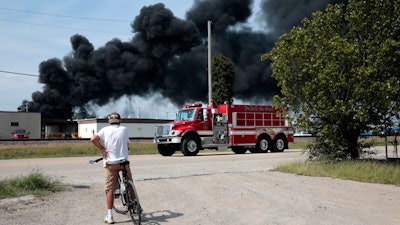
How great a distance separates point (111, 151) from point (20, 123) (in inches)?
2393

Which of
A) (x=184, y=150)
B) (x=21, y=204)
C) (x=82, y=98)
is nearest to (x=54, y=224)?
(x=21, y=204)

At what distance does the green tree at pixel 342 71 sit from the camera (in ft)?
39.1

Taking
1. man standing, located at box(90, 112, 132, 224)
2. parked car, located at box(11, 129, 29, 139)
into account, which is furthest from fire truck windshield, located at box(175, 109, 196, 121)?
parked car, located at box(11, 129, 29, 139)

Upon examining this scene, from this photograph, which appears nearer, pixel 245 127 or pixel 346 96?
pixel 346 96

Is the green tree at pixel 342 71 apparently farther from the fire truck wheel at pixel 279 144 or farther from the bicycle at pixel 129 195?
the fire truck wheel at pixel 279 144

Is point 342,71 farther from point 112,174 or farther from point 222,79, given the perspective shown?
point 222,79

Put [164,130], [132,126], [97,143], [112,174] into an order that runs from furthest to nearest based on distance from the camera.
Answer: [132,126] → [164,130] → [112,174] → [97,143]

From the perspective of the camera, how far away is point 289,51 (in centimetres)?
1273

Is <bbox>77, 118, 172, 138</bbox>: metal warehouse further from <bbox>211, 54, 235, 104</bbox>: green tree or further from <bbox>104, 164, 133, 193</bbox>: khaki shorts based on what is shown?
<bbox>104, 164, 133, 193</bbox>: khaki shorts

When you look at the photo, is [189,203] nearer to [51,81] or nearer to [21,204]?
[21,204]

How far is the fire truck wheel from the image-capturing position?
24875mm

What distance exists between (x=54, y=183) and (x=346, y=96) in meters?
8.07

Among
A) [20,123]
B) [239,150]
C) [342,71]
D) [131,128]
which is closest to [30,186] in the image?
[342,71]

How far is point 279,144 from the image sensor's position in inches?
985
